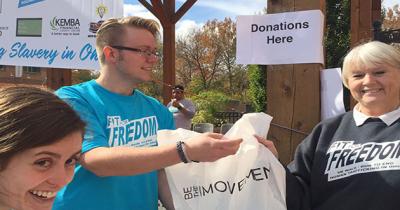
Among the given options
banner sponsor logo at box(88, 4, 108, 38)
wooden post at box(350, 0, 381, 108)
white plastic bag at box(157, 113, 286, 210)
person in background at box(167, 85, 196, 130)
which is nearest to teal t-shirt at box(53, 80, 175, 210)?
white plastic bag at box(157, 113, 286, 210)

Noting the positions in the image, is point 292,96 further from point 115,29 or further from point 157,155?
point 157,155

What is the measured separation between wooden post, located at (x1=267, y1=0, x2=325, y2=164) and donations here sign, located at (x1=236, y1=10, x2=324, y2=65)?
0.06 meters

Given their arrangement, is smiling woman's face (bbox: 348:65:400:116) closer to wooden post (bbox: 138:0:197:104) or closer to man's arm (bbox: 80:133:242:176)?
man's arm (bbox: 80:133:242:176)

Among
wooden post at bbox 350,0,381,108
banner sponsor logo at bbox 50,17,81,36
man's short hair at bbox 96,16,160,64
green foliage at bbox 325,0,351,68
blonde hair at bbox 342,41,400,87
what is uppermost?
green foliage at bbox 325,0,351,68

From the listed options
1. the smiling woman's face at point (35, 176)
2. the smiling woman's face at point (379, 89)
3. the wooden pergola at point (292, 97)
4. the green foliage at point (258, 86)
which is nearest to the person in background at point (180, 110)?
the green foliage at point (258, 86)

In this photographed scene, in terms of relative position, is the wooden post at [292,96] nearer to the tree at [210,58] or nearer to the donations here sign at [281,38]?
the donations here sign at [281,38]

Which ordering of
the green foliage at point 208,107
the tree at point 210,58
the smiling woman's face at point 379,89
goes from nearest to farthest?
1. the smiling woman's face at point 379,89
2. the green foliage at point 208,107
3. the tree at point 210,58

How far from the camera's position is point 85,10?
4.50 m

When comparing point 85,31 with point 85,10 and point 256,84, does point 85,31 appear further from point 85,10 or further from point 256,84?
point 256,84

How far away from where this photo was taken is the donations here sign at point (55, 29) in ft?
14.7

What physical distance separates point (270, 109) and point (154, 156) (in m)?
1.24

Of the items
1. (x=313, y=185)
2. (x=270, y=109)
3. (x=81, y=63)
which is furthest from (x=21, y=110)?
(x=81, y=63)

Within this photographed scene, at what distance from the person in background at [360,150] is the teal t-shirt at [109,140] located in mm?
504

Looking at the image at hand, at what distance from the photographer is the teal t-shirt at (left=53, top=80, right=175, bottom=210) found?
5.55ft
